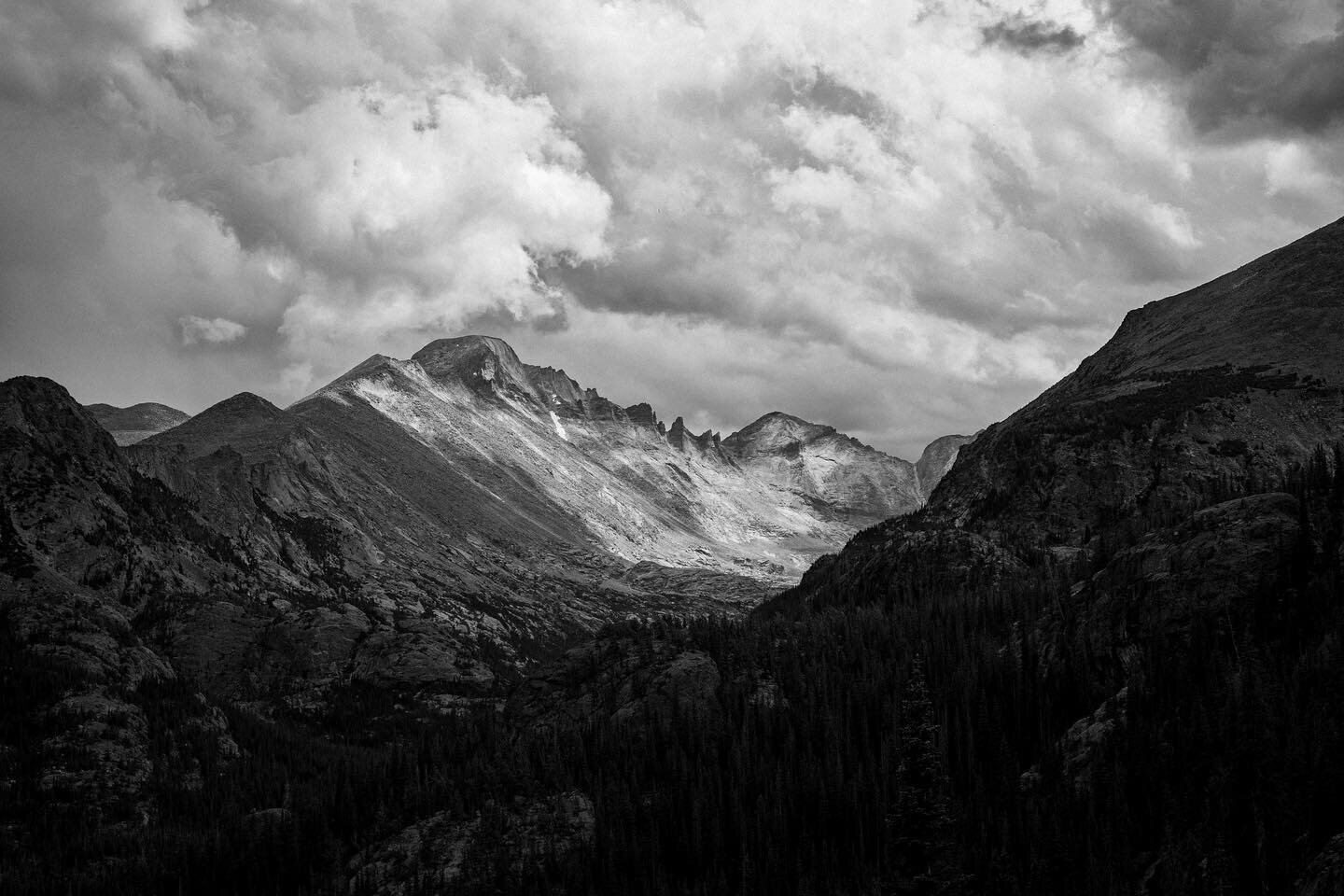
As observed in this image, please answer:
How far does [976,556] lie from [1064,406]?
45.1m

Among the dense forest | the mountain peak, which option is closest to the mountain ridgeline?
the dense forest

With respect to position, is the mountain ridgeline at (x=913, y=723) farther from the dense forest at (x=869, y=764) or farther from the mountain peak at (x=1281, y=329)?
the mountain peak at (x=1281, y=329)

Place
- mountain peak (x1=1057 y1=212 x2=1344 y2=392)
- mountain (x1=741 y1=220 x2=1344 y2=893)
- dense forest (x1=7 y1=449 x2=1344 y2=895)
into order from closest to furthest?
dense forest (x1=7 y1=449 x2=1344 y2=895) < mountain (x1=741 y1=220 x2=1344 y2=893) < mountain peak (x1=1057 y1=212 x2=1344 y2=392)

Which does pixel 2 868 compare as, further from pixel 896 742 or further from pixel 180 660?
pixel 896 742

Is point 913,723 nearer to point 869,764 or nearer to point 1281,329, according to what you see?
point 869,764

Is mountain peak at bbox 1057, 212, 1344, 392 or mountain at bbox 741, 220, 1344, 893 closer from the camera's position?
mountain at bbox 741, 220, 1344, 893

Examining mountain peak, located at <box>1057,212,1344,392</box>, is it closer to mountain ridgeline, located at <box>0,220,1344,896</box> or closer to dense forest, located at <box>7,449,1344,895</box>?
mountain ridgeline, located at <box>0,220,1344,896</box>

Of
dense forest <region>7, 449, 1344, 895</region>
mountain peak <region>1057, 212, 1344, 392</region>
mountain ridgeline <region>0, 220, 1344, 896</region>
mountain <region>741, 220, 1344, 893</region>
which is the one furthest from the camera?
mountain peak <region>1057, 212, 1344, 392</region>

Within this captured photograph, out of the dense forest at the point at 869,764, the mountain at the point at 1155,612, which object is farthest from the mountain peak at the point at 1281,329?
the dense forest at the point at 869,764

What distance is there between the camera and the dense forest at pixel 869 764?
6184 cm

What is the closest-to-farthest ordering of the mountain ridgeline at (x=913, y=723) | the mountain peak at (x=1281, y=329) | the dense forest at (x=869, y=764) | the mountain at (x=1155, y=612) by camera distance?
the dense forest at (x=869, y=764), the mountain at (x=1155, y=612), the mountain ridgeline at (x=913, y=723), the mountain peak at (x=1281, y=329)

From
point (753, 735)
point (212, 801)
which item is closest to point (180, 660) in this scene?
point (212, 801)

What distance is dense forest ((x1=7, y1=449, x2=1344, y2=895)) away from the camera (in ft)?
203

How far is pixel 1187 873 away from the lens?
5372 cm
